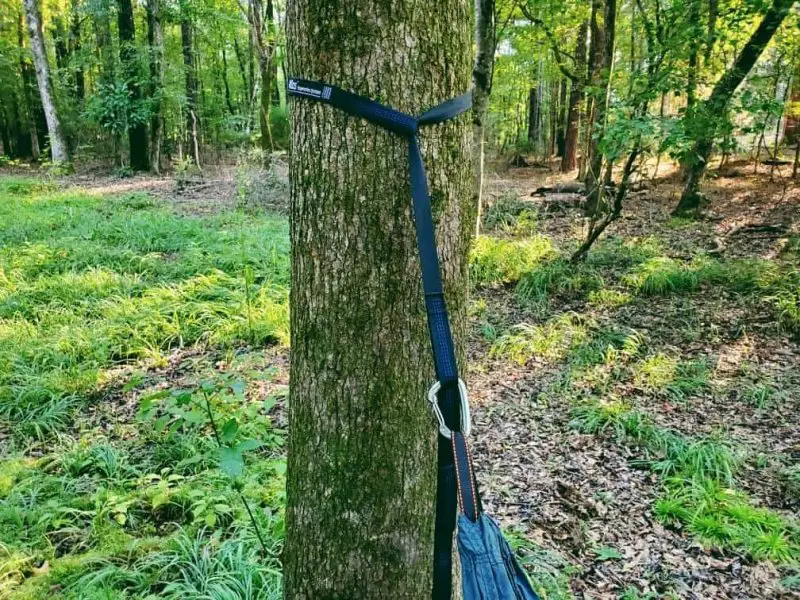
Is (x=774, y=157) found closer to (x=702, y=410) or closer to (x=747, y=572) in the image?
(x=702, y=410)

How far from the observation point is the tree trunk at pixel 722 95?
18.7 feet

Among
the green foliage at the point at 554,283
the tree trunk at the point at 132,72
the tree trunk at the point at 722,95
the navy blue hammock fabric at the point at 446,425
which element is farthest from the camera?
the tree trunk at the point at 132,72

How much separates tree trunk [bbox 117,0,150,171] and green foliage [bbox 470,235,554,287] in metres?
11.9

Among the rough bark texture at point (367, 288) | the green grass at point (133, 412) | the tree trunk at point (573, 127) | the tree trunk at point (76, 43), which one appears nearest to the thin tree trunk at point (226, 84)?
the tree trunk at point (76, 43)

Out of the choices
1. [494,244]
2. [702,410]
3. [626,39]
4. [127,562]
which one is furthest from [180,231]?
[626,39]

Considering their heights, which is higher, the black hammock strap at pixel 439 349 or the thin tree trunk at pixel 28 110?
the thin tree trunk at pixel 28 110

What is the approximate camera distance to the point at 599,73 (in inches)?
299

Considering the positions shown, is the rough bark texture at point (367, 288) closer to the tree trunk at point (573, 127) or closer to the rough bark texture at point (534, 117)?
the tree trunk at point (573, 127)

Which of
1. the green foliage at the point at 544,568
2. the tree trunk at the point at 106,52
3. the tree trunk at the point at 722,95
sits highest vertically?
the tree trunk at the point at 106,52

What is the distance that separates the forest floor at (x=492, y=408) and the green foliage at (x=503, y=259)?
0.04 meters

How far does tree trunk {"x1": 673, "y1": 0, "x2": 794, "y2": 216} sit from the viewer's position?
224 inches

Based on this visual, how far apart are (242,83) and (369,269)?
32.3 m

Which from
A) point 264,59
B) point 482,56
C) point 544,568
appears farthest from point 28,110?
point 544,568

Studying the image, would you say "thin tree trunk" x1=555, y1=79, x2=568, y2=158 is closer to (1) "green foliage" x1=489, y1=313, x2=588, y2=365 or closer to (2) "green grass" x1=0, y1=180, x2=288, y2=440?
(2) "green grass" x1=0, y1=180, x2=288, y2=440
